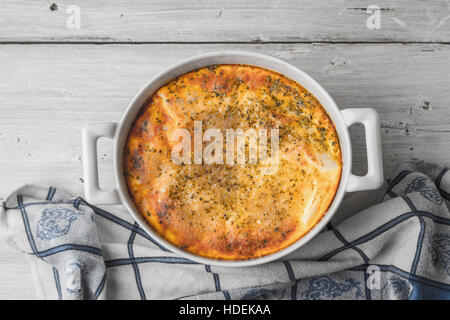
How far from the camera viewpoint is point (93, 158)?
2.71 feet

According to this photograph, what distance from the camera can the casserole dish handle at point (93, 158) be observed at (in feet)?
2.69

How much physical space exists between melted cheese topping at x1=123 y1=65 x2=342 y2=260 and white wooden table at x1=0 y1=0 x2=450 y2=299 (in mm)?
232

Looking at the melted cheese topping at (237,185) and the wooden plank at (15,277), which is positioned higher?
the melted cheese topping at (237,185)

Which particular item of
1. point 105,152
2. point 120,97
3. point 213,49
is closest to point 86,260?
point 105,152

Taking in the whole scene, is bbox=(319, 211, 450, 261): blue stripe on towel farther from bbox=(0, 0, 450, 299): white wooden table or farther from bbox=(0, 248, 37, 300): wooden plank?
bbox=(0, 248, 37, 300): wooden plank

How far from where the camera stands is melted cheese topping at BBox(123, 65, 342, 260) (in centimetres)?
86

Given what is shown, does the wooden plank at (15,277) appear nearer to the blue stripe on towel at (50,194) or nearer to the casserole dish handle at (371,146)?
the blue stripe on towel at (50,194)

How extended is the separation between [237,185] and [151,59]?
39cm

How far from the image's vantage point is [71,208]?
986mm

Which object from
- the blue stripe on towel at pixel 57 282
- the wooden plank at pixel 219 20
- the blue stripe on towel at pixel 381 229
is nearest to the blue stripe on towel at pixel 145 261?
the blue stripe on towel at pixel 57 282

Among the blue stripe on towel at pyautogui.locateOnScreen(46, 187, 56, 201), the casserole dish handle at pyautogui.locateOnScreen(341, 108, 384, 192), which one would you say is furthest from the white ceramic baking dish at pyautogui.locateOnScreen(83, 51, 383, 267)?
the blue stripe on towel at pyautogui.locateOnScreen(46, 187, 56, 201)

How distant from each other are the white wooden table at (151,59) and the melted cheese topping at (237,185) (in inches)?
9.1

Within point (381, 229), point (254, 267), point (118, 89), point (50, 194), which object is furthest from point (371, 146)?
point (50, 194)

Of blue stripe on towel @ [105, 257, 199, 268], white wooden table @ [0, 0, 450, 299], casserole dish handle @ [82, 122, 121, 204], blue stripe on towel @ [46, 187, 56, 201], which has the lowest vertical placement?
blue stripe on towel @ [105, 257, 199, 268]
